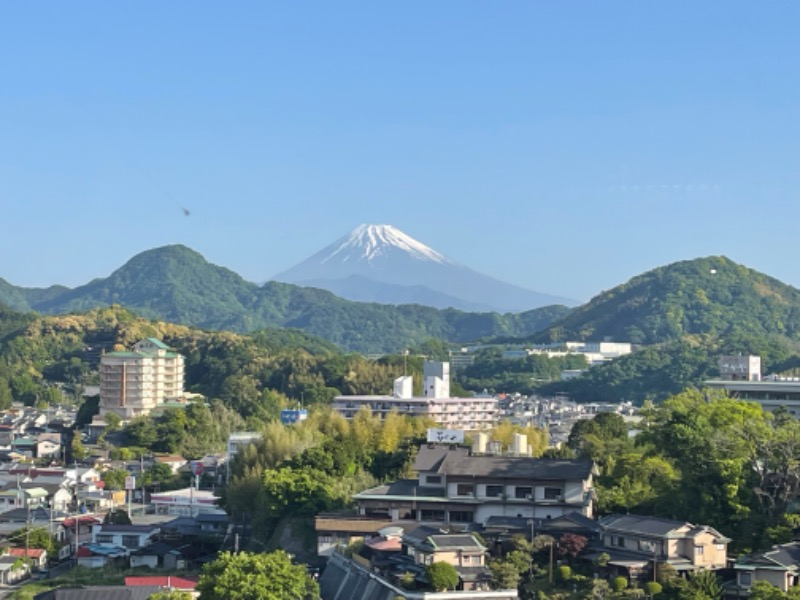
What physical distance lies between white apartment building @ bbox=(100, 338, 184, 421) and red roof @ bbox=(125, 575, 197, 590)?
96.3 ft

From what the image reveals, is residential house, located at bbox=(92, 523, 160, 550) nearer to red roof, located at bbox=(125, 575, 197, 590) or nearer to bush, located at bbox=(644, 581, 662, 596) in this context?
red roof, located at bbox=(125, 575, 197, 590)

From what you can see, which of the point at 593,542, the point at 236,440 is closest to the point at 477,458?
the point at 593,542

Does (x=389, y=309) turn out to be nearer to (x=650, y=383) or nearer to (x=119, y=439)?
(x=650, y=383)

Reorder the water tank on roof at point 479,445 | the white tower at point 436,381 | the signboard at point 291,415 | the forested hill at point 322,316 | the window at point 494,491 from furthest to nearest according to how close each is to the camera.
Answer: the forested hill at point 322,316 → the white tower at point 436,381 → the signboard at point 291,415 → the water tank on roof at point 479,445 → the window at point 494,491

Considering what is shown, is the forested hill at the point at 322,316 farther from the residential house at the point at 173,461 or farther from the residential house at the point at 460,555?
the residential house at the point at 460,555

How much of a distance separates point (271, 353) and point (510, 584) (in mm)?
50677

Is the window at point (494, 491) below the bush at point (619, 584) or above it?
above

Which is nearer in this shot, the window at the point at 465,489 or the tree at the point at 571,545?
the tree at the point at 571,545

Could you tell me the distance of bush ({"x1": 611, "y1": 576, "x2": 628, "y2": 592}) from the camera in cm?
1925

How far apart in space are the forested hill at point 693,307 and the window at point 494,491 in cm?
8169

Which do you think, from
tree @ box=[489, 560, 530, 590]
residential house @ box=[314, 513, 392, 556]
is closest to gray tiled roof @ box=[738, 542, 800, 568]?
tree @ box=[489, 560, 530, 590]

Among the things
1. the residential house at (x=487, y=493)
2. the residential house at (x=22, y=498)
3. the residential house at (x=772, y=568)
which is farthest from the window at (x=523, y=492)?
the residential house at (x=22, y=498)

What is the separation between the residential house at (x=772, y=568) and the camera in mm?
18594

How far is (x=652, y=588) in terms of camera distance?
19.0 meters
